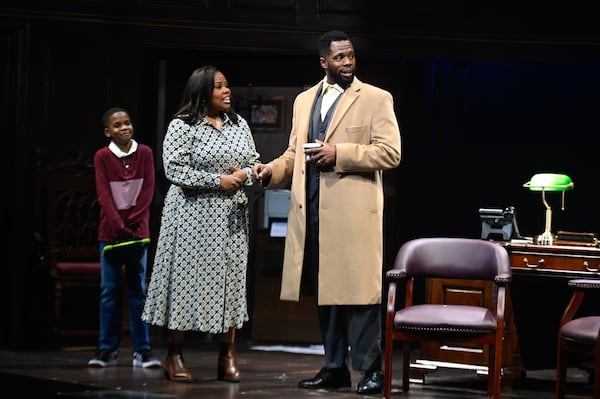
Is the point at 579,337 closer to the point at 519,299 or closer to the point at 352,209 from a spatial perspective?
the point at 352,209

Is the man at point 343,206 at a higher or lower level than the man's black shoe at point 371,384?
higher

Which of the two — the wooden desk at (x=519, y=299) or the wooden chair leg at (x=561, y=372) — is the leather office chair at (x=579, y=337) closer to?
the wooden chair leg at (x=561, y=372)

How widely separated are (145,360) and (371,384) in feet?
5.36

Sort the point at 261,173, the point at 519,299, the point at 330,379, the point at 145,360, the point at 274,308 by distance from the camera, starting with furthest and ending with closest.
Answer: the point at 274,308, the point at 519,299, the point at 145,360, the point at 330,379, the point at 261,173

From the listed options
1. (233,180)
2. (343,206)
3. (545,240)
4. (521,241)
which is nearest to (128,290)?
(233,180)

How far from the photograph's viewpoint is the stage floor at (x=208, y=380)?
5625 mm

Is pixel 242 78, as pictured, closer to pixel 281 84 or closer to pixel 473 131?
pixel 281 84

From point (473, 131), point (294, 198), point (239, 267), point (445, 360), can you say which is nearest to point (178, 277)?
point (239, 267)

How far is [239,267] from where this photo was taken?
19.5ft

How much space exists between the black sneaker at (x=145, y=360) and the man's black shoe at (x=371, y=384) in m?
1.48

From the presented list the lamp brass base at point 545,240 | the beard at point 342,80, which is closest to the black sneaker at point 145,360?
the beard at point 342,80

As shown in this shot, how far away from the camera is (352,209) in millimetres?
5602

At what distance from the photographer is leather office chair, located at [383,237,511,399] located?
5.35 m

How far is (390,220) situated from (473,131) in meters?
0.93
